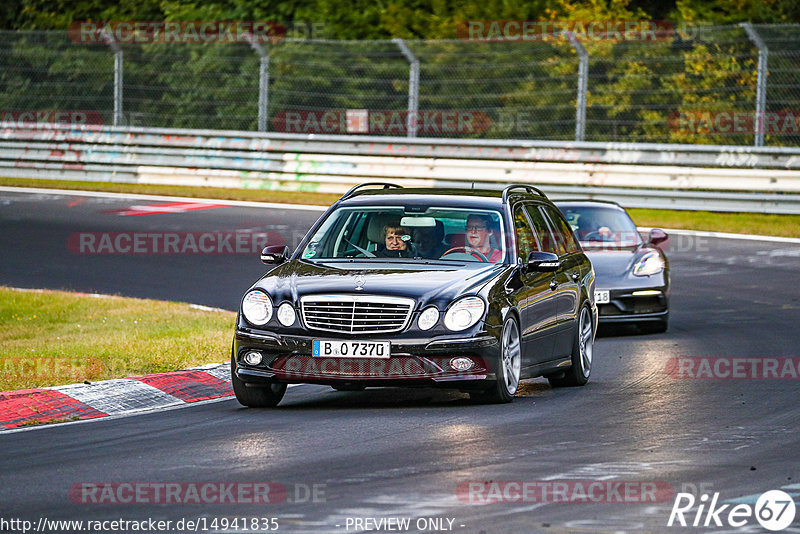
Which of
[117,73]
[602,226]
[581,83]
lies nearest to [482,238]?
[602,226]

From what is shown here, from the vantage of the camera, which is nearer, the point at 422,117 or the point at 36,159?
the point at 422,117

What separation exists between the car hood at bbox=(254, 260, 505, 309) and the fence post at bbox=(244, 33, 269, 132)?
17684 millimetres

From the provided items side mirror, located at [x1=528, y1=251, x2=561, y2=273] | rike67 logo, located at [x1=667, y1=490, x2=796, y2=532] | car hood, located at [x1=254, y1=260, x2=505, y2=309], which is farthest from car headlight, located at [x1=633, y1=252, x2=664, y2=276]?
rike67 logo, located at [x1=667, y1=490, x2=796, y2=532]

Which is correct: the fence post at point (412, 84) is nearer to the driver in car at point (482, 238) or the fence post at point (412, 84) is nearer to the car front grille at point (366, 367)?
the driver in car at point (482, 238)

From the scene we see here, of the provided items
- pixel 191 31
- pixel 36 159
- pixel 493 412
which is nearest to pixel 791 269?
pixel 493 412

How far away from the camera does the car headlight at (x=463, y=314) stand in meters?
9.63

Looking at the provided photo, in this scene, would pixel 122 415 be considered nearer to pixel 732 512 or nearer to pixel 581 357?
pixel 581 357

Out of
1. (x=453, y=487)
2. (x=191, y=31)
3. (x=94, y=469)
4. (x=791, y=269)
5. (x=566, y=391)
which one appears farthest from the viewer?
(x=191, y=31)

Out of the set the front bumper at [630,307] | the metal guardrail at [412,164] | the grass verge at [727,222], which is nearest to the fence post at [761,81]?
the metal guardrail at [412,164]

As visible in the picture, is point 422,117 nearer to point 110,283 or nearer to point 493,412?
point 110,283

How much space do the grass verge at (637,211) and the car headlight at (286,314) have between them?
14845 millimetres

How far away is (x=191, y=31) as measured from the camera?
114ft

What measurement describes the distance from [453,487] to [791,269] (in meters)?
13.9

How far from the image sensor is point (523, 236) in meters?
11.2
